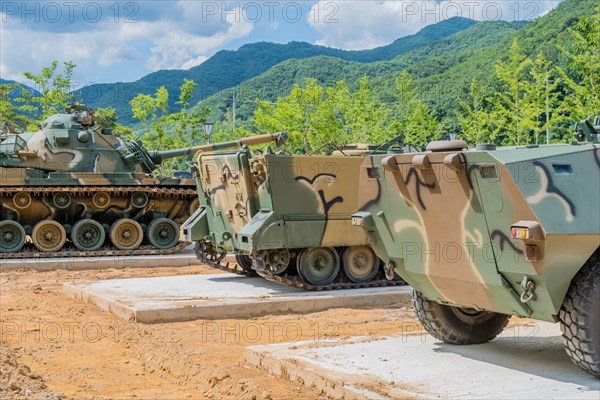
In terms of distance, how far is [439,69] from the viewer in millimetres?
56375

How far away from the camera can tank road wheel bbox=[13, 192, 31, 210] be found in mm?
19000

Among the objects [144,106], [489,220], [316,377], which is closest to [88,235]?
[316,377]

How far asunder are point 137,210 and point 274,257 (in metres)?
7.90

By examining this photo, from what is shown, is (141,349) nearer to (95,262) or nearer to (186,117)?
(95,262)

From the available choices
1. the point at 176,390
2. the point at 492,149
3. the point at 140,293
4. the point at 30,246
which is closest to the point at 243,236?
the point at 140,293

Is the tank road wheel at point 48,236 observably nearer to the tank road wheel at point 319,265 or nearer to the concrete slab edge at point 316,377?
the tank road wheel at point 319,265

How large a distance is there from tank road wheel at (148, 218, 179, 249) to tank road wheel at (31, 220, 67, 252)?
6.35ft

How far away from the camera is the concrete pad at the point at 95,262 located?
17.7m

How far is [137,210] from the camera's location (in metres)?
20.2

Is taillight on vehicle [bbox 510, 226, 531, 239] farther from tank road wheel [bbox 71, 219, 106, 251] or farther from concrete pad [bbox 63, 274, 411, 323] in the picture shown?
tank road wheel [bbox 71, 219, 106, 251]

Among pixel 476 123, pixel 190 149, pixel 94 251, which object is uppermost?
pixel 476 123

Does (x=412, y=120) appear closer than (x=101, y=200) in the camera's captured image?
No

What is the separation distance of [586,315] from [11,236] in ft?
49.9

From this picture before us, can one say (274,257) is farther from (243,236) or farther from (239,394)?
(239,394)
